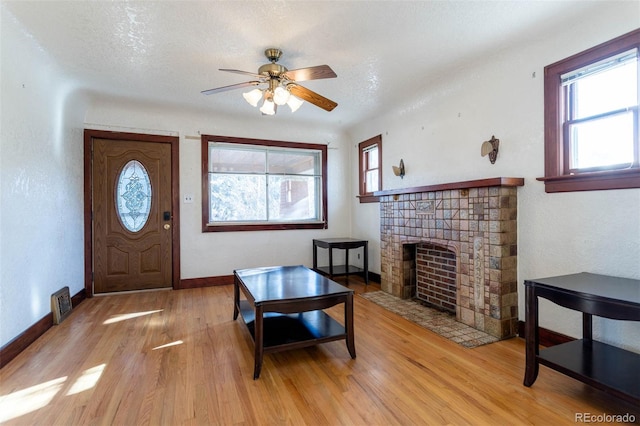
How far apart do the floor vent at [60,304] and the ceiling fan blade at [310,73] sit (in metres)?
3.07

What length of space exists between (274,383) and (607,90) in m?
3.04

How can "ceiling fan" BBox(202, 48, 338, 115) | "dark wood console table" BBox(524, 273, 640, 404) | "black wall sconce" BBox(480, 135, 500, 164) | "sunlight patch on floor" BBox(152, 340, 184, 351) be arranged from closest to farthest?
"dark wood console table" BBox(524, 273, 640, 404)
"ceiling fan" BBox(202, 48, 338, 115)
"sunlight patch on floor" BBox(152, 340, 184, 351)
"black wall sconce" BBox(480, 135, 500, 164)

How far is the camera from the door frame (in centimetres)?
411

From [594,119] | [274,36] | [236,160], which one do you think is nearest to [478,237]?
[594,119]

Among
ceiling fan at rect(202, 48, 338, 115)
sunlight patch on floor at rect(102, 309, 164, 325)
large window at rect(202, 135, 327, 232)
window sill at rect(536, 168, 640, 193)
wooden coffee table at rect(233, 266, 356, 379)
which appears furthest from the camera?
large window at rect(202, 135, 327, 232)

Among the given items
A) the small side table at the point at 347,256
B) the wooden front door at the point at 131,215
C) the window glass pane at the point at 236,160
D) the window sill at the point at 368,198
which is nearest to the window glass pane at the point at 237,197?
the window glass pane at the point at 236,160

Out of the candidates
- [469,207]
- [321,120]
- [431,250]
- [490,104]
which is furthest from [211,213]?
[490,104]

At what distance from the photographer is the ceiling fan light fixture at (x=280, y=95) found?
2.49m

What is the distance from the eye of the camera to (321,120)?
4965 millimetres

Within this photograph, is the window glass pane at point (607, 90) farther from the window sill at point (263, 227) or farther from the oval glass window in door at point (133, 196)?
the oval glass window in door at point (133, 196)

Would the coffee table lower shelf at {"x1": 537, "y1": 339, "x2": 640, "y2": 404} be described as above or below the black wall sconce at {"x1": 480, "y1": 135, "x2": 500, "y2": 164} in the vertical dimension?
below

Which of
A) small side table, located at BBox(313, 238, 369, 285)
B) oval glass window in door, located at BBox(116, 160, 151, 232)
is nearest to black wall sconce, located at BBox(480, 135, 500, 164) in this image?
small side table, located at BBox(313, 238, 369, 285)

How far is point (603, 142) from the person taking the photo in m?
2.25

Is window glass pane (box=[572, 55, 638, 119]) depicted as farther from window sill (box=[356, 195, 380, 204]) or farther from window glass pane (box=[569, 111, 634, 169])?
window sill (box=[356, 195, 380, 204])
